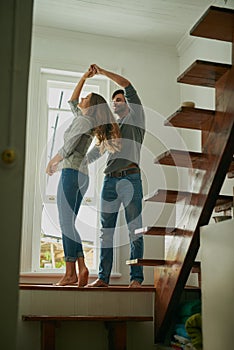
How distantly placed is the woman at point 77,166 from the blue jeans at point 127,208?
0.18 meters

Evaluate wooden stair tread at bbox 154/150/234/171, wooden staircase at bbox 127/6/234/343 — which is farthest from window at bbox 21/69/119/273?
wooden stair tread at bbox 154/150/234/171

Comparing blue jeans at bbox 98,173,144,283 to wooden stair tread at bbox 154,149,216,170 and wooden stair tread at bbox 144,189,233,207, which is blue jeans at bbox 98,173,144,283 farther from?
wooden stair tread at bbox 154,149,216,170

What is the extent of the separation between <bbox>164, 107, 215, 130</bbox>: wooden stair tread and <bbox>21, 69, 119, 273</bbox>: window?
160 cm

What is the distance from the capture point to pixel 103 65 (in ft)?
15.5

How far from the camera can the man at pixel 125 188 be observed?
3.64 m

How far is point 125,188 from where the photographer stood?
150 inches

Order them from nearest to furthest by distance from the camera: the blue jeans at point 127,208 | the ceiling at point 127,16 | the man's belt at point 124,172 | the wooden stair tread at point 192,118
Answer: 1. the wooden stair tread at point 192,118
2. the blue jeans at point 127,208
3. the man's belt at point 124,172
4. the ceiling at point 127,16

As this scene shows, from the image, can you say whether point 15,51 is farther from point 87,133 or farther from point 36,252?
point 36,252

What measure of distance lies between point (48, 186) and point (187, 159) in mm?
1695

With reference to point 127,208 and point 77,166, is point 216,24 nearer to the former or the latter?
point 77,166

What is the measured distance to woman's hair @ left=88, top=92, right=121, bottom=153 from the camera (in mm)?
3867

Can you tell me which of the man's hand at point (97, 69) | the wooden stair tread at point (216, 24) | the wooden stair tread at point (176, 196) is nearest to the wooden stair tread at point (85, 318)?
the wooden stair tread at point (176, 196)

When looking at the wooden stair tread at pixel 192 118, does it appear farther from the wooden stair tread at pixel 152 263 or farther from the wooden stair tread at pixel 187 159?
the wooden stair tread at pixel 152 263

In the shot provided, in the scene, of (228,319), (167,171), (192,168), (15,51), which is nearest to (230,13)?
(192,168)
